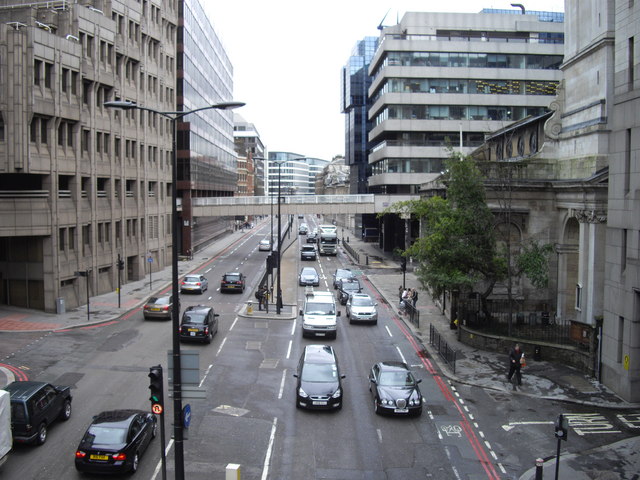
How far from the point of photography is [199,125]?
81.1 m

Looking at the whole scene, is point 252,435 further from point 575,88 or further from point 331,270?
point 331,270

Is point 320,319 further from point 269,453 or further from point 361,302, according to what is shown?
point 269,453

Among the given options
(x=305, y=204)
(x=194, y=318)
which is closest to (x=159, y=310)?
(x=194, y=318)

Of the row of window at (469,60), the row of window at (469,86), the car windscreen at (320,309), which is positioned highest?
the row of window at (469,60)

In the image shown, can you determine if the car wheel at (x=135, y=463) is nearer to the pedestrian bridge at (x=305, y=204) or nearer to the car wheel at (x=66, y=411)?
the car wheel at (x=66, y=411)

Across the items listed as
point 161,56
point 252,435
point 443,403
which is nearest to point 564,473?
point 443,403

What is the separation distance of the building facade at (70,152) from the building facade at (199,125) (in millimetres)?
16306

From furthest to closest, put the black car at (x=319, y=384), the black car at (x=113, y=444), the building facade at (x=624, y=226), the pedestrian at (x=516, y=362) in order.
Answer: the pedestrian at (x=516, y=362) → the building facade at (x=624, y=226) → the black car at (x=319, y=384) → the black car at (x=113, y=444)

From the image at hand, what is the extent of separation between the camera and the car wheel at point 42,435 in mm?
18500

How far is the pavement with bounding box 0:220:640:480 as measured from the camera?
758 inches

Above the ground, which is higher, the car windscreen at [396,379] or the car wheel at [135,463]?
the car windscreen at [396,379]

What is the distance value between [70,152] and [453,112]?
47.7 meters

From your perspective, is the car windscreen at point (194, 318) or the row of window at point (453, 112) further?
the row of window at point (453, 112)

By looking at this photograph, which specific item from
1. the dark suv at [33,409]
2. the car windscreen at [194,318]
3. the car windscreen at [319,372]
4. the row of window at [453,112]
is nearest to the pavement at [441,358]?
the dark suv at [33,409]
